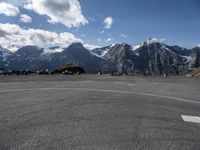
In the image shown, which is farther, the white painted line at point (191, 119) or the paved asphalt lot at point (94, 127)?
the white painted line at point (191, 119)

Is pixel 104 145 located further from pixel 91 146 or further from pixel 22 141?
pixel 22 141

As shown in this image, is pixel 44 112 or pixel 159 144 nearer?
pixel 159 144

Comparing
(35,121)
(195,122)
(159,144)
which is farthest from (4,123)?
(195,122)

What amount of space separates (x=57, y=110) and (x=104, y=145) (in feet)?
11.5

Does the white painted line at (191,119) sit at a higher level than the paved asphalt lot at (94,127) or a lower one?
lower

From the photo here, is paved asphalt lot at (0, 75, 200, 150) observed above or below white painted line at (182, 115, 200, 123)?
above

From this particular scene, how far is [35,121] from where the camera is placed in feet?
24.7

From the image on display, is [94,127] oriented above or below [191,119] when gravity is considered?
above

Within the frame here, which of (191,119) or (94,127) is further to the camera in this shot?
→ (191,119)

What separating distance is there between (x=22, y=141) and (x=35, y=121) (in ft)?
5.50

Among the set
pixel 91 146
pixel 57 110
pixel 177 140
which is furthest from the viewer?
pixel 57 110

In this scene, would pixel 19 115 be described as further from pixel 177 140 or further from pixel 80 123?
pixel 177 140

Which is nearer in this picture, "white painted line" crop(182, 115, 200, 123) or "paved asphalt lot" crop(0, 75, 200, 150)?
"paved asphalt lot" crop(0, 75, 200, 150)

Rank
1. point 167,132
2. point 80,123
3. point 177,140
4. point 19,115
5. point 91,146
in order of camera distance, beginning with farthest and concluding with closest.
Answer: point 19,115, point 80,123, point 167,132, point 177,140, point 91,146
